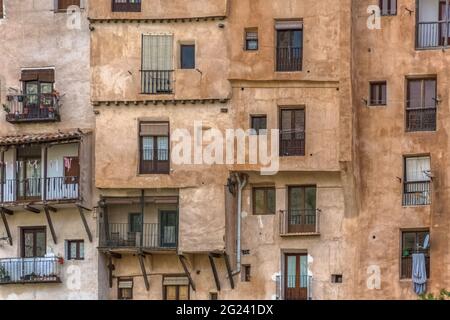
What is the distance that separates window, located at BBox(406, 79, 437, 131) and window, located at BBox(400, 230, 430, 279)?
3.58 metres

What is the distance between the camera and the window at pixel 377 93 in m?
59.7

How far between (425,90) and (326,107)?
3.45 metres

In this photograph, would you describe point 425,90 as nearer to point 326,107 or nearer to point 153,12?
point 326,107

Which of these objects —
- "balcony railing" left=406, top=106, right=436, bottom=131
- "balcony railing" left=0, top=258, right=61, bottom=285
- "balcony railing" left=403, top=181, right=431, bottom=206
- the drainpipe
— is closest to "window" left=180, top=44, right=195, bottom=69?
the drainpipe

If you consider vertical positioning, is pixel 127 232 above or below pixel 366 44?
below

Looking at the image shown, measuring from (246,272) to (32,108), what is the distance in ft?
31.8

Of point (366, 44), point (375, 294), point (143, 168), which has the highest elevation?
point (366, 44)

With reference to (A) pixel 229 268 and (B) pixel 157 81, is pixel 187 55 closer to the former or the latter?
(B) pixel 157 81

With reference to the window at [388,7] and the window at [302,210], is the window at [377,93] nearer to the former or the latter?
the window at [388,7]

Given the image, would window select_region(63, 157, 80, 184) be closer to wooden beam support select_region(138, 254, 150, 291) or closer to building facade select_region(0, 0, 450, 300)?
building facade select_region(0, 0, 450, 300)

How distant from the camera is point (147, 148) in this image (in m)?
60.5

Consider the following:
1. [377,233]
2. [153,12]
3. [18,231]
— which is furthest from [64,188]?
[377,233]

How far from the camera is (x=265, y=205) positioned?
197 ft

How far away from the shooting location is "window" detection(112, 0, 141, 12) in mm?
60781
